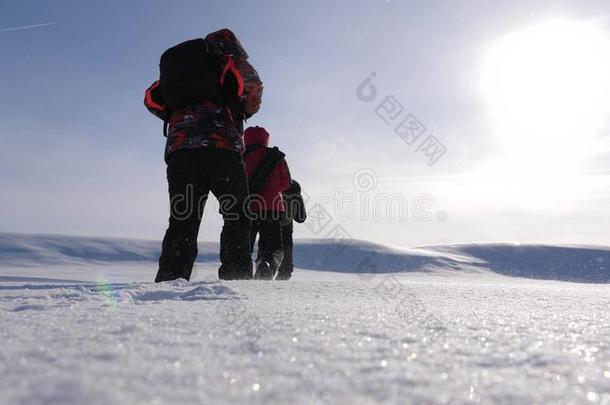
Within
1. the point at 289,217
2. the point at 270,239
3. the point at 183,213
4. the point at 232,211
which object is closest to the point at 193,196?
the point at 183,213

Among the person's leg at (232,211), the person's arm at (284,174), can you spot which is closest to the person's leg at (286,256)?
the person's arm at (284,174)

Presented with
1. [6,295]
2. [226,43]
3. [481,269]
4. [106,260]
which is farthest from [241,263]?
[481,269]

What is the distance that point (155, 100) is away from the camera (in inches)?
87.5

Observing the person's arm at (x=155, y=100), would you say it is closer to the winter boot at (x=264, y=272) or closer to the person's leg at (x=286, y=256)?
the winter boot at (x=264, y=272)

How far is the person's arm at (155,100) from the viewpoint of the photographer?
2.22m

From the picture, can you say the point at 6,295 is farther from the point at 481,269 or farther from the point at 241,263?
the point at 481,269

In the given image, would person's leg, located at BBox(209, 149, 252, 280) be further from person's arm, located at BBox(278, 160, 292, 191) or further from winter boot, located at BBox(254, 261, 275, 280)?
person's arm, located at BBox(278, 160, 292, 191)

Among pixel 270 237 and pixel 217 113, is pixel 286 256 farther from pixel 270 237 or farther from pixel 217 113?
pixel 217 113

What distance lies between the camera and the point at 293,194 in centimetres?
384

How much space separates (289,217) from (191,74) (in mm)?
1974

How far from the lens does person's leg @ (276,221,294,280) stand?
3697 mm

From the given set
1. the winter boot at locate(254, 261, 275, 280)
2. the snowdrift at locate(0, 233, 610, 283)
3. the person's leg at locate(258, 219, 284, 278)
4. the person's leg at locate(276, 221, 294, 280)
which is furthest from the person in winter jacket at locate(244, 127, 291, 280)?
the snowdrift at locate(0, 233, 610, 283)

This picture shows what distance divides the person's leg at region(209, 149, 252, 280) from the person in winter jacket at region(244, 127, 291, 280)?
802 millimetres

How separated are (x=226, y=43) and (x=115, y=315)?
1.72 m
